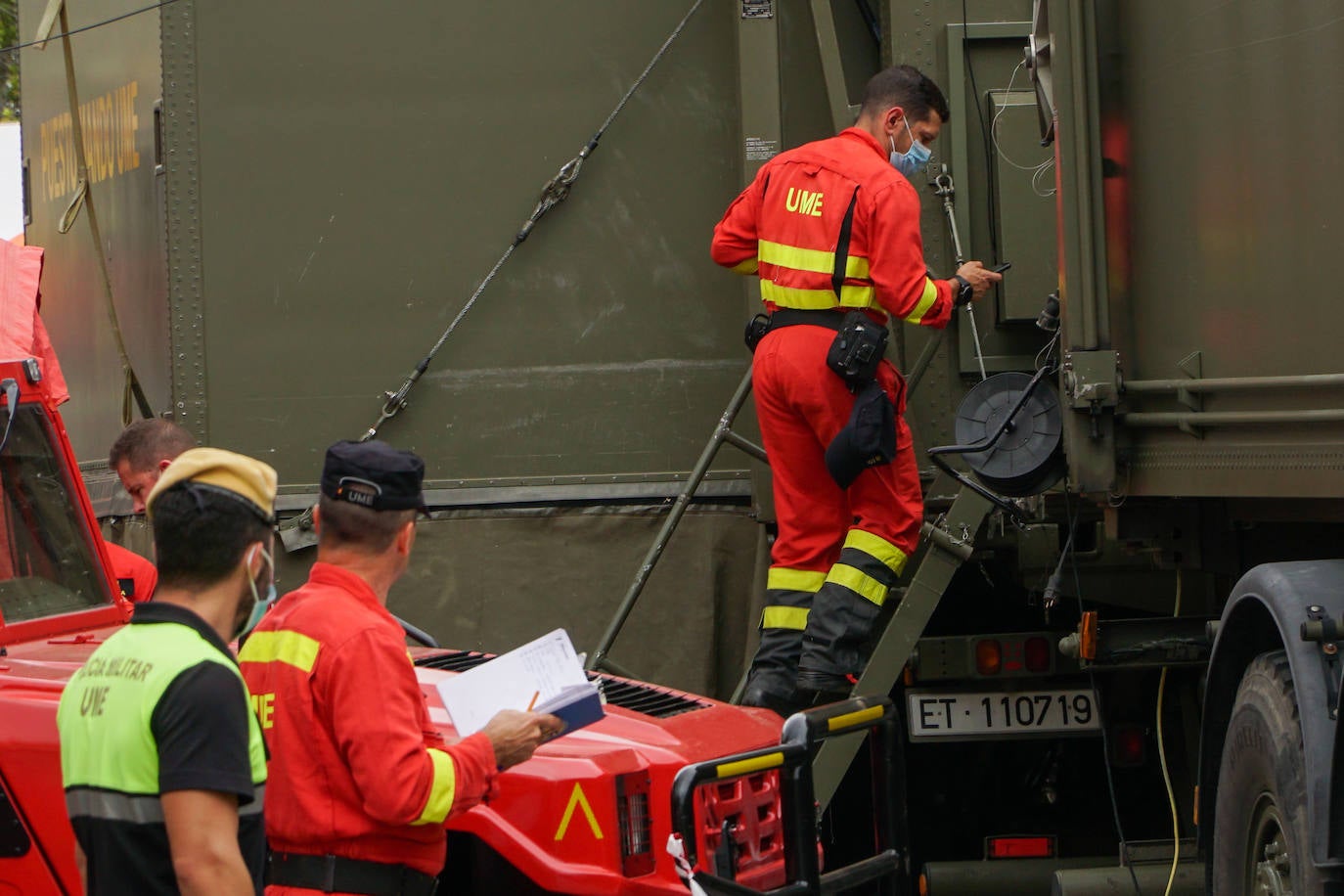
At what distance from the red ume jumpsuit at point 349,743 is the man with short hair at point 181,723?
326 millimetres

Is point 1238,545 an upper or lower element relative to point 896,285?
lower

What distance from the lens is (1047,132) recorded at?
4727 millimetres

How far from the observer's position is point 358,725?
290cm

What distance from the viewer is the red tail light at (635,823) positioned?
143 inches

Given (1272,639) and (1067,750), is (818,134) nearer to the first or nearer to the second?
(1067,750)

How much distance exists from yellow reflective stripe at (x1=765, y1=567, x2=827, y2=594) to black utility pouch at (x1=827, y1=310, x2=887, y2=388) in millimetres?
657

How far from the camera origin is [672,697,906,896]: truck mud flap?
344 centimetres

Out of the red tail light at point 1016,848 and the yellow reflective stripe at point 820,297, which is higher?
the yellow reflective stripe at point 820,297

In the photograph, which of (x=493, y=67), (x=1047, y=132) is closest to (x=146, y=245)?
(x=493, y=67)

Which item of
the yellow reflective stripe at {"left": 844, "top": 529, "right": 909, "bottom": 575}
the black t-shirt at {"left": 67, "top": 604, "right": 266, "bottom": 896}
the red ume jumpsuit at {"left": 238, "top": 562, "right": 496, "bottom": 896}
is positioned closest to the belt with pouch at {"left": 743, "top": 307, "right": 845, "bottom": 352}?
the yellow reflective stripe at {"left": 844, "top": 529, "right": 909, "bottom": 575}

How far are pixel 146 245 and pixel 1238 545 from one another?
4529mm

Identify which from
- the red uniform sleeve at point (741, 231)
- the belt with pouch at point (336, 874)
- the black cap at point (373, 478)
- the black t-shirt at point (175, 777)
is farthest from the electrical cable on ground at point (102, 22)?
the black t-shirt at point (175, 777)

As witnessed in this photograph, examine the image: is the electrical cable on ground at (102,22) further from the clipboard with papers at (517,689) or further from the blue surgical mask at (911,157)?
the clipboard with papers at (517,689)

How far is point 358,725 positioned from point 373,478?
45 centimetres
